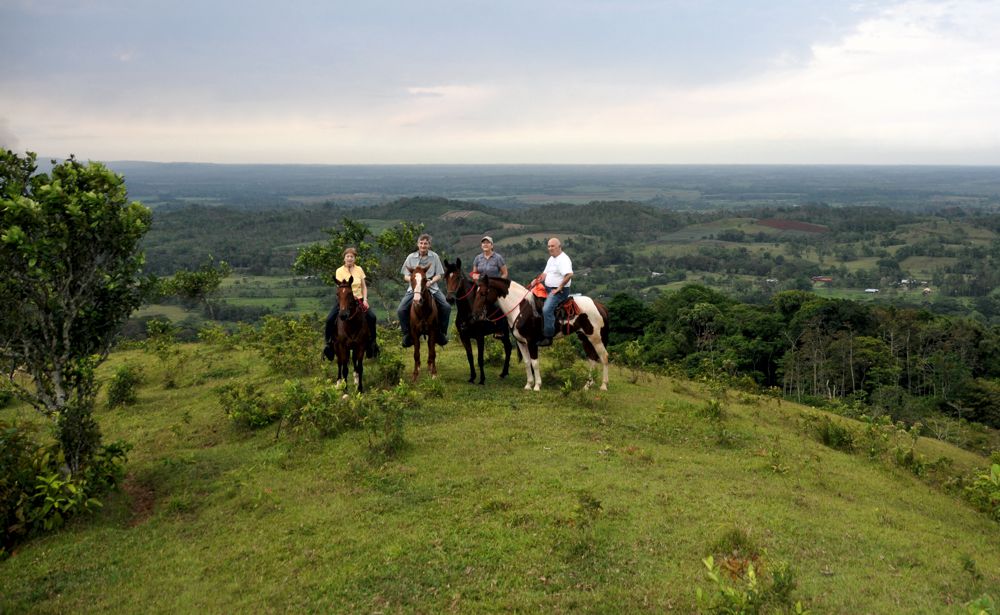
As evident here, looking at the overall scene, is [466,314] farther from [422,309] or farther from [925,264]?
[925,264]

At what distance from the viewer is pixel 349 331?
11.4 metres

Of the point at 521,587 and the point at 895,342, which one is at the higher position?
the point at 521,587

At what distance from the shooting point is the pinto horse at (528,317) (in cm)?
1226

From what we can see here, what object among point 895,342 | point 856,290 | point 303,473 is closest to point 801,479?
point 303,473

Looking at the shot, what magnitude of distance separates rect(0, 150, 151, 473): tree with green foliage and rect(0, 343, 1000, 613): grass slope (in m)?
1.72

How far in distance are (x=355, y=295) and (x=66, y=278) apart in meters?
4.63

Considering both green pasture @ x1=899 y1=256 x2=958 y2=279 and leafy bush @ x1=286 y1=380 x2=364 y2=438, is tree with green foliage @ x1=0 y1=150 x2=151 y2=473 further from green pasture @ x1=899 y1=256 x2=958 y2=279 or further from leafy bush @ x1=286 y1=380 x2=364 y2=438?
green pasture @ x1=899 y1=256 x2=958 y2=279

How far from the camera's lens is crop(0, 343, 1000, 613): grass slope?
19.7 feet

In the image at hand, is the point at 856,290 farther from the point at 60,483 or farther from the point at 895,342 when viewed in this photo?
the point at 60,483

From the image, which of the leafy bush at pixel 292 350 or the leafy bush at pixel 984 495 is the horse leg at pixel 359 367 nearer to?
the leafy bush at pixel 292 350

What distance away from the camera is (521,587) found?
5.97m

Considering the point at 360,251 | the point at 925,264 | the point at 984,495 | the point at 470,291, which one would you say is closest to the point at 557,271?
the point at 470,291

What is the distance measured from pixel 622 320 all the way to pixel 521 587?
152 feet

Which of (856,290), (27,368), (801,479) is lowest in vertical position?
(856,290)
